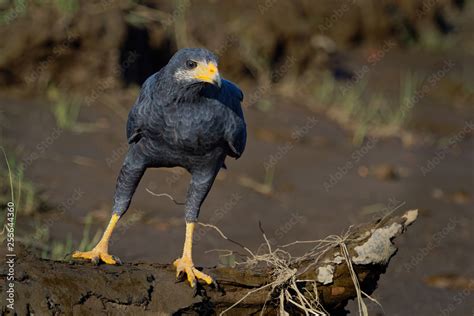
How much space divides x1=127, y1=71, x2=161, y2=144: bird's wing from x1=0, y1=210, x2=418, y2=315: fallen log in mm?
707

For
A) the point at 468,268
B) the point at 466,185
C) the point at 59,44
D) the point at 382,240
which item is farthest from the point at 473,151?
the point at 382,240

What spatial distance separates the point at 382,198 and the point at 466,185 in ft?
4.15

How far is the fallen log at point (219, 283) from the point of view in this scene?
13.5ft

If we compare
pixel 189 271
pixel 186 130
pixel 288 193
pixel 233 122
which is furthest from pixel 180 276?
pixel 288 193

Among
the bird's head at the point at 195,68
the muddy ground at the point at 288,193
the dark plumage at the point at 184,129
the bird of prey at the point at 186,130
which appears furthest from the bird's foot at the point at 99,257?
the muddy ground at the point at 288,193

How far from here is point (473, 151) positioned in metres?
10.5

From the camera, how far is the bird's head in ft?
14.2

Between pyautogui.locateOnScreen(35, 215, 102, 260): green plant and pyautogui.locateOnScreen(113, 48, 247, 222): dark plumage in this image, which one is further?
pyautogui.locateOnScreen(35, 215, 102, 260): green plant

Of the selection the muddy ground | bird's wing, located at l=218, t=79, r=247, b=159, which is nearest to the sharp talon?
bird's wing, located at l=218, t=79, r=247, b=159

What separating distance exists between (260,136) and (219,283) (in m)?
4.88

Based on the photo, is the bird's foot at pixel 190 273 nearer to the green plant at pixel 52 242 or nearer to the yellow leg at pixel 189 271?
the yellow leg at pixel 189 271

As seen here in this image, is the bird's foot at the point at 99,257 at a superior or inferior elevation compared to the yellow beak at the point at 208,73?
inferior

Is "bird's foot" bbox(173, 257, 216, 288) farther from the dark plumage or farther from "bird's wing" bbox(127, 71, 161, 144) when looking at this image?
"bird's wing" bbox(127, 71, 161, 144)

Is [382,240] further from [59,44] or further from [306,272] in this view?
[59,44]
